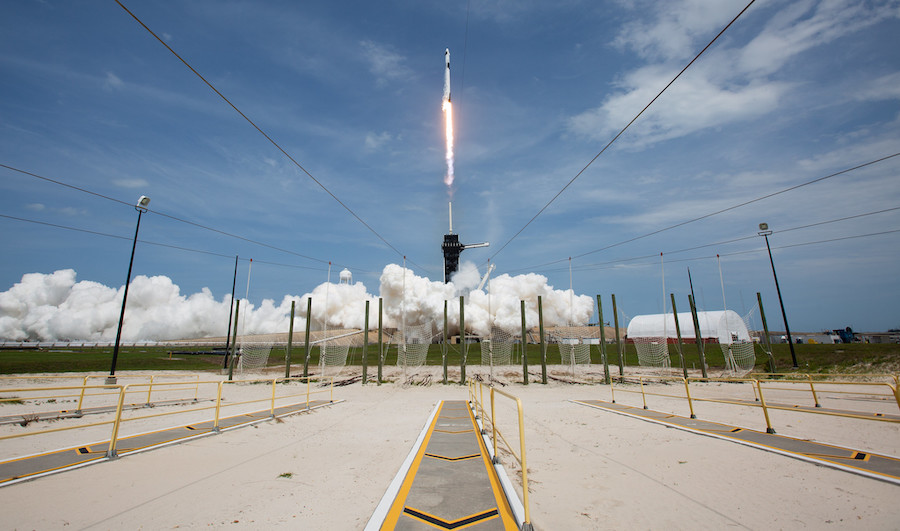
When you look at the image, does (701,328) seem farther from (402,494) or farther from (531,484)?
(402,494)

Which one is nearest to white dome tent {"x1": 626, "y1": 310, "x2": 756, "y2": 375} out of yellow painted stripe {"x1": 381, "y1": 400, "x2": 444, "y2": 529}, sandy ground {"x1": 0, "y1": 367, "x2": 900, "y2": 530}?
sandy ground {"x1": 0, "y1": 367, "x2": 900, "y2": 530}

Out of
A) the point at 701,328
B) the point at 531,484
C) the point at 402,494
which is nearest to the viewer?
the point at 402,494

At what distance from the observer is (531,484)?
6379 millimetres

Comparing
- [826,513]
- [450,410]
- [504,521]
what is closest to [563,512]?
[504,521]

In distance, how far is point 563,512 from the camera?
5203mm

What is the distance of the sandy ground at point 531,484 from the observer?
195 inches

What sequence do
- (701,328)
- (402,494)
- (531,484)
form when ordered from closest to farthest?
(402,494), (531,484), (701,328)

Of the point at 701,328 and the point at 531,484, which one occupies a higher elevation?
the point at 701,328

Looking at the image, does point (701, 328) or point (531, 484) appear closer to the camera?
point (531, 484)

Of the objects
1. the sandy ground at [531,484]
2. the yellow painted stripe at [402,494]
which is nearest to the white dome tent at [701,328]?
the sandy ground at [531,484]

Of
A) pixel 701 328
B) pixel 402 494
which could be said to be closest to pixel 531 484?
pixel 402 494

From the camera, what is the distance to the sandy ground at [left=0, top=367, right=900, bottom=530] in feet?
16.2

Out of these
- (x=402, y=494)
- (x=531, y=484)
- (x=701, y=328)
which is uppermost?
(x=701, y=328)

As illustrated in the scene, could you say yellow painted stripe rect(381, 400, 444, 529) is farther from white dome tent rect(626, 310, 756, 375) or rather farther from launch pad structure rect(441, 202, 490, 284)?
launch pad structure rect(441, 202, 490, 284)
